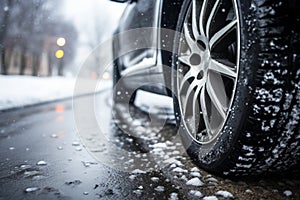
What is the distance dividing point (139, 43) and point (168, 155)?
1101 mm

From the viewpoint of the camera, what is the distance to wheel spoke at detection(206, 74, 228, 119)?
1.43 meters

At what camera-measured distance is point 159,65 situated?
2.11 m

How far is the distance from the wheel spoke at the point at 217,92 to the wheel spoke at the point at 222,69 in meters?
0.06

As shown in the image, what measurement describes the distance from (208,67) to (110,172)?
0.84 metres

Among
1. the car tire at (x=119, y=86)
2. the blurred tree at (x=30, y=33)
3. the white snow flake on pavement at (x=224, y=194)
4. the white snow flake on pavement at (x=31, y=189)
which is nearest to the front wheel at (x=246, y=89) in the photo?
the white snow flake on pavement at (x=224, y=194)

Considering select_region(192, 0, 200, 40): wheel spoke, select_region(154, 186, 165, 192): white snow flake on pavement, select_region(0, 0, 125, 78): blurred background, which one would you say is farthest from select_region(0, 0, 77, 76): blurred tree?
A: select_region(154, 186, 165, 192): white snow flake on pavement

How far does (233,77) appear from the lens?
131 cm

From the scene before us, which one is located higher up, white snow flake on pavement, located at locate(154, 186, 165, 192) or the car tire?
the car tire

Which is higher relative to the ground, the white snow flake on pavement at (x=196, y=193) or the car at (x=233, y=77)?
the car at (x=233, y=77)

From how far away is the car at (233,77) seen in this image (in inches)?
43.1

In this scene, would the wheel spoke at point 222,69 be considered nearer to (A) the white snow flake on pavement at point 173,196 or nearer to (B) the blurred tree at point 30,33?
(A) the white snow flake on pavement at point 173,196

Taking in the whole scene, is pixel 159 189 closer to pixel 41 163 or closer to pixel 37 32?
pixel 41 163

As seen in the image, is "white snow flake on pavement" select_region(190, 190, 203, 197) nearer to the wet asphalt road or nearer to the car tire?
the wet asphalt road

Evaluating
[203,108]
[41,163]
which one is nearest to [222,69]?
[203,108]
